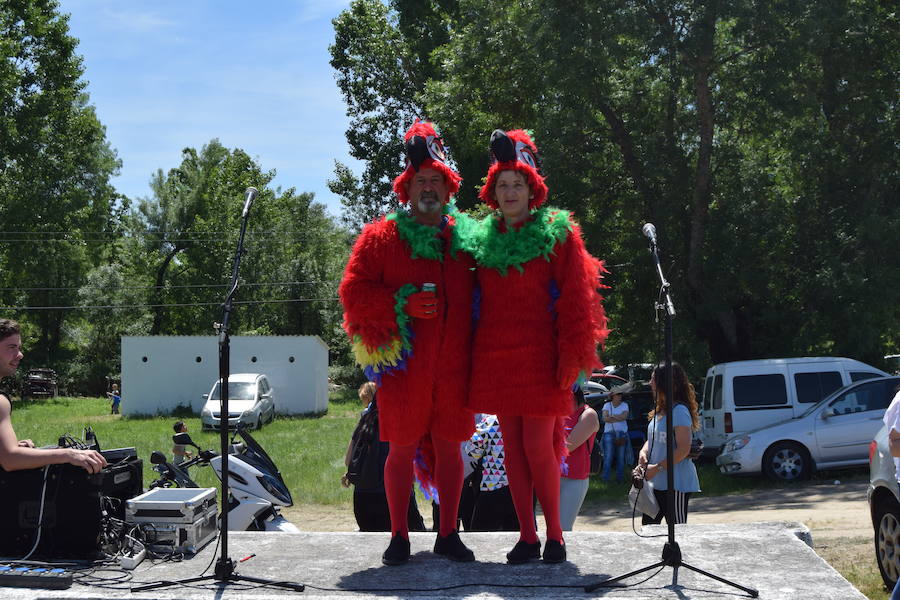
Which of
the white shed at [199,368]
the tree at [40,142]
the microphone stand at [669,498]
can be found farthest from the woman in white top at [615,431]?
the tree at [40,142]

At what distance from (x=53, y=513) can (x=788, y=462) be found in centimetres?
1162

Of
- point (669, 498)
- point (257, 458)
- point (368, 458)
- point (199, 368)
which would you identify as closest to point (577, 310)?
point (669, 498)

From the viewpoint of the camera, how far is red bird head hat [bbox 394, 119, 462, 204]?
4.51m

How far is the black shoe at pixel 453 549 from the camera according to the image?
442 cm

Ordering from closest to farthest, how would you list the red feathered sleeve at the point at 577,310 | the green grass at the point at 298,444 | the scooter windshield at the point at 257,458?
the red feathered sleeve at the point at 577,310
the scooter windshield at the point at 257,458
the green grass at the point at 298,444

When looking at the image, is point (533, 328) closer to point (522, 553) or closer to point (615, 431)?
point (522, 553)

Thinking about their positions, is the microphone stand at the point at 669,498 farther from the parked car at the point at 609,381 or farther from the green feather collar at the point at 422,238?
the parked car at the point at 609,381

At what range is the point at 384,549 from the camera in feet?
15.8

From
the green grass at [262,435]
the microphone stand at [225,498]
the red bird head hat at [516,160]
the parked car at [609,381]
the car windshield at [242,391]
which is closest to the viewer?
the microphone stand at [225,498]

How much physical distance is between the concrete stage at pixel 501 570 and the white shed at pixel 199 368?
26844 mm

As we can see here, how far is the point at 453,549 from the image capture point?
4461mm

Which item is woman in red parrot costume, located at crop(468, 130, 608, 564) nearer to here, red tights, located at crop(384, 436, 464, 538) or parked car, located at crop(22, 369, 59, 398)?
red tights, located at crop(384, 436, 464, 538)

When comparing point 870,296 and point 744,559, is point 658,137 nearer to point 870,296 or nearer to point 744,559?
point 870,296

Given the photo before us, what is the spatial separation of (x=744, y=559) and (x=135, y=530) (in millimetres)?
3077
